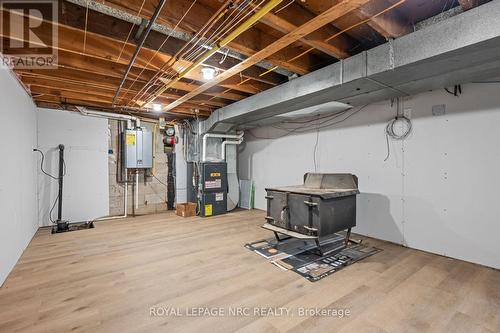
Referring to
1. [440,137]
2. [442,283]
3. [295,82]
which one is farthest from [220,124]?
[442,283]

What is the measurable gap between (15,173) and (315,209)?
3519 millimetres

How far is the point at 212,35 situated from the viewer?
2.12 m

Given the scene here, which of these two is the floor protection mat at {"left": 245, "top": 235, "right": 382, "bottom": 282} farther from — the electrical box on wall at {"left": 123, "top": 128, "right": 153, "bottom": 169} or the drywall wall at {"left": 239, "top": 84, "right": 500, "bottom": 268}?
the electrical box on wall at {"left": 123, "top": 128, "right": 153, "bottom": 169}

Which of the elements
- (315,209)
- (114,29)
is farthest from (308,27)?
(315,209)

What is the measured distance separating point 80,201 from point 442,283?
18.9 ft

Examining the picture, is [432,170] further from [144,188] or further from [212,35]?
[144,188]

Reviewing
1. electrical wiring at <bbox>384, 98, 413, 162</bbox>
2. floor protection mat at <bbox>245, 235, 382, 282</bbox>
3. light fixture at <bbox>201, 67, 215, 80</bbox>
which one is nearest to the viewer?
floor protection mat at <bbox>245, 235, 382, 282</bbox>

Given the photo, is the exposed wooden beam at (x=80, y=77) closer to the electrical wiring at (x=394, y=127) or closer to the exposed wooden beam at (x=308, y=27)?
the exposed wooden beam at (x=308, y=27)

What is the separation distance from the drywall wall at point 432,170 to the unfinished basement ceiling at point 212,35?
1.28m

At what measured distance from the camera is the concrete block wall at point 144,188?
516cm

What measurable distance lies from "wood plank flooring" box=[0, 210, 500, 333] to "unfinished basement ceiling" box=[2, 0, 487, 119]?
222cm

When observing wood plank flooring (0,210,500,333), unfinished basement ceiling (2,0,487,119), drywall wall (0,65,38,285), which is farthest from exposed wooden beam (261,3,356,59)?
drywall wall (0,65,38,285)

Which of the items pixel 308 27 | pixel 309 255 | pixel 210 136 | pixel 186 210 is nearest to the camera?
pixel 308 27

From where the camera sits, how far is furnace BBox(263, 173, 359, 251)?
111 inches
